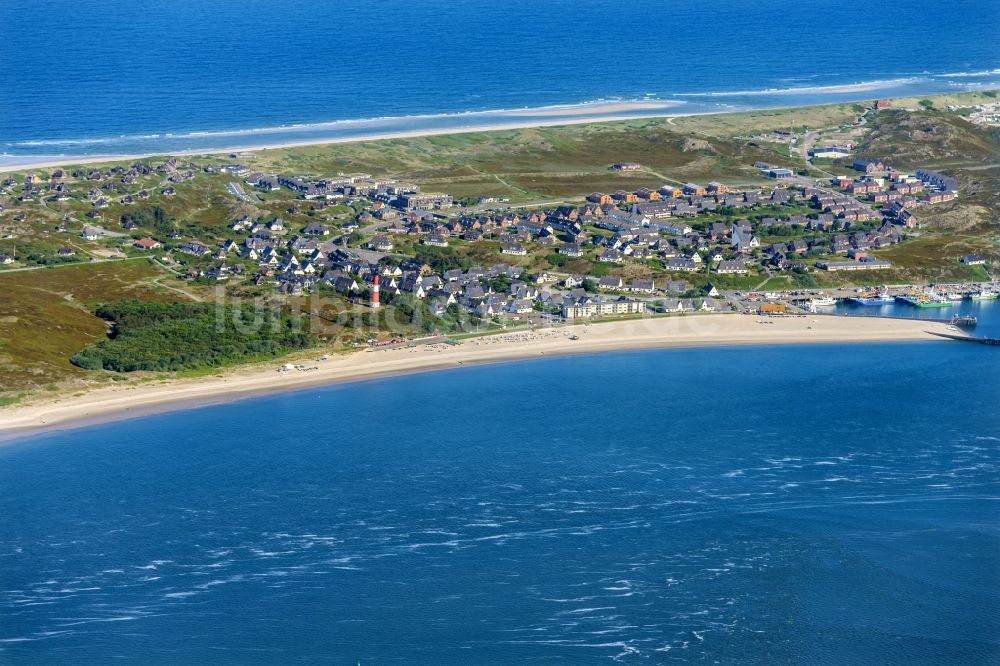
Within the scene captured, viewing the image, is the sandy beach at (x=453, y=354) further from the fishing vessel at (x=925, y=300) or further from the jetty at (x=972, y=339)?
the fishing vessel at (x=925, y=300)

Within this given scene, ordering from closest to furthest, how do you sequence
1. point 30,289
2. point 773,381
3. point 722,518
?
point 722,518 < point 773,381 < point 30,289

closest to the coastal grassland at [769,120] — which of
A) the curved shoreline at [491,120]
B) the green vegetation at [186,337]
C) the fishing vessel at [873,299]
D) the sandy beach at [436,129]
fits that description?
the curved shoreline at [491,120]

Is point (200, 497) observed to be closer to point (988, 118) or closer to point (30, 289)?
point (30, 289)

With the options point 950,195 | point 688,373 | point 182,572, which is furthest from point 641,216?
point 182,572

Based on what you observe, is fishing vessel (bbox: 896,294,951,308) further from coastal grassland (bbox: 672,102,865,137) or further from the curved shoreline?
the curved shoreline


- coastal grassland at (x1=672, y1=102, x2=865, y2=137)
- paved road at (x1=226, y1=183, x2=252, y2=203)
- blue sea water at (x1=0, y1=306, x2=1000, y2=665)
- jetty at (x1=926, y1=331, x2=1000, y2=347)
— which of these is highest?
coastal grassland at (x1=672, y1=102, x2=865, y2=137)

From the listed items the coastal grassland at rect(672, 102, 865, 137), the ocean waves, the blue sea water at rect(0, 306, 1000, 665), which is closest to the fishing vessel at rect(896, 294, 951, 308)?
the blue sea water at rect(0, 306, 1000, 665)

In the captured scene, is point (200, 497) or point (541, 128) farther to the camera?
point (541, 128)

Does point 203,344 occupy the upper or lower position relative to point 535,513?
upper
